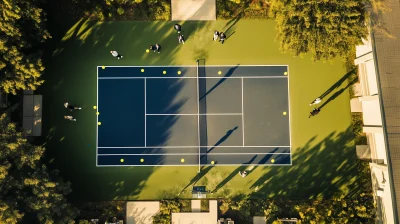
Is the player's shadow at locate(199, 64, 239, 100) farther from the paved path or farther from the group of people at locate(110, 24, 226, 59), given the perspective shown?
the paved path

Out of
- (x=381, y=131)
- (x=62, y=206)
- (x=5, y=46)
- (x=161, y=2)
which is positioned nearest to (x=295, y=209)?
(x=381, y=131)

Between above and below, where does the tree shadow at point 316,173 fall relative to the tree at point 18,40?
below

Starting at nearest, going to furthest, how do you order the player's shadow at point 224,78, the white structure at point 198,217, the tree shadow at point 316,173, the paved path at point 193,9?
1. the white structure at point 198,217
2. the tree shadow at point 316,173
3. the player's shadow at point 224,78
4. the paved path at point 193,9

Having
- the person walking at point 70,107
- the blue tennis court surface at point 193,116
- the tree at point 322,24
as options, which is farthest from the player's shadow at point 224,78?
the person walking at point 70,107

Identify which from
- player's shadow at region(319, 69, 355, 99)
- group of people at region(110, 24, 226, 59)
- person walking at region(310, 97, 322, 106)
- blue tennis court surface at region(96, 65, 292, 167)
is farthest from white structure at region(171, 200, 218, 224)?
group of people at region(110, 24, 226, 59)

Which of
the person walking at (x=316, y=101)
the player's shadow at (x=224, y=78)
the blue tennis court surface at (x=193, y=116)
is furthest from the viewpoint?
the player's shadow at (x=224, y=78)

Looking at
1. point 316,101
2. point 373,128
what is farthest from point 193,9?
point 373,128

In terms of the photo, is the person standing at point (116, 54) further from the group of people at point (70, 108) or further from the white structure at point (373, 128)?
the white structure at point (373, 128)
